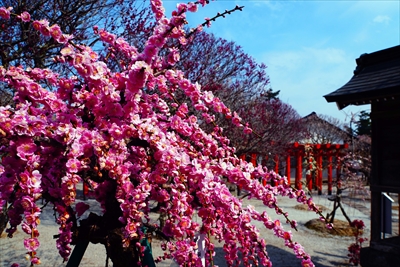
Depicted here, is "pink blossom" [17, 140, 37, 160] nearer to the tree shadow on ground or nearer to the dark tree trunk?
the dark tree trunk

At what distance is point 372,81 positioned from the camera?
5480 mm

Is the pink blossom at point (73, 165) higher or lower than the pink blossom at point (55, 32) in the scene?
lower

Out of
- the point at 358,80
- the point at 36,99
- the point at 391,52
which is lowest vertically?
the point at 36,99

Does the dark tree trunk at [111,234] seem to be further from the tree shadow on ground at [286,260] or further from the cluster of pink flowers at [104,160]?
the tree shadow on ground at [286,260]

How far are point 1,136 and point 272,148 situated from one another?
12.8m

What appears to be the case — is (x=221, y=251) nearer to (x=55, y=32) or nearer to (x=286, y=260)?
(x=286, y=260)

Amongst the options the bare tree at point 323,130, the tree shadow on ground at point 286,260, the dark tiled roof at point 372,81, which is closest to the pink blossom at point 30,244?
the tree shadow on ground at point 286,260

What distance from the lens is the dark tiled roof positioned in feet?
16.3

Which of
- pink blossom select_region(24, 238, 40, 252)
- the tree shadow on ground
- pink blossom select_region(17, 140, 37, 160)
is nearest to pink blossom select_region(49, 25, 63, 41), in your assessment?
pink blossom select_region(17, 140, 37, 160)

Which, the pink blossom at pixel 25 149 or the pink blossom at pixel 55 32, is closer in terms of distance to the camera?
the pink blossom at pixel 25 149

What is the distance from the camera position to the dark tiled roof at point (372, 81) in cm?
496

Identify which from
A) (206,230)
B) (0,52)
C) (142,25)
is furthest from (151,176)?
(142,25)

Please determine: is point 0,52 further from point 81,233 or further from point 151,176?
point 151,176

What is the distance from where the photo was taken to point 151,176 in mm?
1845
